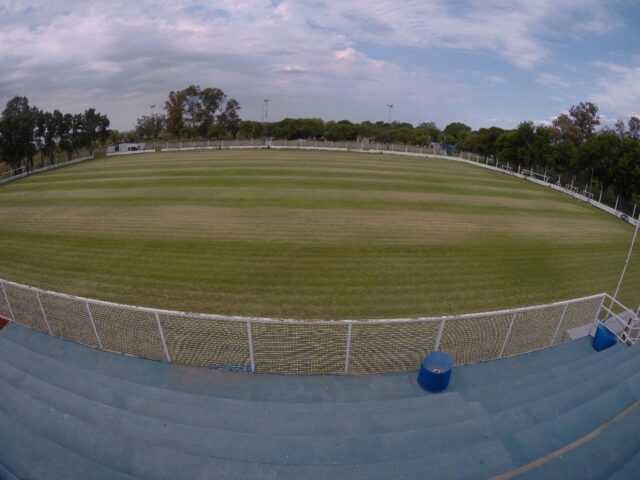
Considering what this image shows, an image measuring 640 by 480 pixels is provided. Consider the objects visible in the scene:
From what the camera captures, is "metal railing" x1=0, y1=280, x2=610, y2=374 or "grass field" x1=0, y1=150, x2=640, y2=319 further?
"grass field" x1=0, y1=150, x2=640, y2=319

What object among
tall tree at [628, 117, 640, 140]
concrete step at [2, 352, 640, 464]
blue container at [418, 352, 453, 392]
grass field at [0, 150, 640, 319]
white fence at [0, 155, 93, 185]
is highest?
tall tree at [628, 117, 640, 140]

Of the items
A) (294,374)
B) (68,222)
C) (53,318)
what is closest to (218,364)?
(294,374)

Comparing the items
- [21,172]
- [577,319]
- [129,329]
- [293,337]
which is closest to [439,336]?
[293,337]

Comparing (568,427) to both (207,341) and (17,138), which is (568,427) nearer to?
(207,341)

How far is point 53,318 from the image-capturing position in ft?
29.0

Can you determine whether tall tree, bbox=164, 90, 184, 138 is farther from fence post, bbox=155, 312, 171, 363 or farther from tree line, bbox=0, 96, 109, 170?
fence post, bbox=155, 312, 171, 363

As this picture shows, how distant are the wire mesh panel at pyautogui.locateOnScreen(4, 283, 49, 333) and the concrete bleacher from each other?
0.74m

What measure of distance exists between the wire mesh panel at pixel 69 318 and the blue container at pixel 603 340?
39.4 ft

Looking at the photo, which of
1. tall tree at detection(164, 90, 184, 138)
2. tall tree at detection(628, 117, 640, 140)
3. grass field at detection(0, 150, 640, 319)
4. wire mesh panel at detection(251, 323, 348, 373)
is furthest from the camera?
tall tree at detection(164, 90, 184, 138)

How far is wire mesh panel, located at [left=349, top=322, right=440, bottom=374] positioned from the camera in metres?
7.80

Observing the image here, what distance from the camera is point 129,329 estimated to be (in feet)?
26.6

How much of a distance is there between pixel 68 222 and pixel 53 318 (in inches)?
574

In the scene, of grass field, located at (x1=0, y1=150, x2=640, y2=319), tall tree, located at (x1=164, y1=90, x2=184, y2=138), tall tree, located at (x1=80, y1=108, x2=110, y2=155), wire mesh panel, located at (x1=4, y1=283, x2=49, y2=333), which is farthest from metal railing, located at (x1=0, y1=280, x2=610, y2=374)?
tall tree, located at (x1=164, y1=90, x2=184, y2=138)

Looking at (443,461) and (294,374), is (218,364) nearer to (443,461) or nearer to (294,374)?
(294,374)
